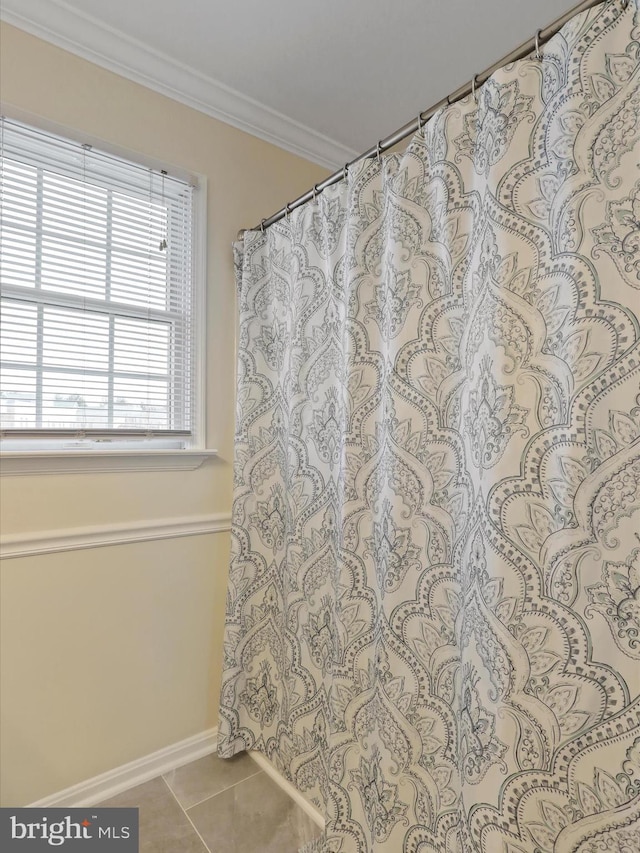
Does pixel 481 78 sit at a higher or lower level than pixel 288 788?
higher

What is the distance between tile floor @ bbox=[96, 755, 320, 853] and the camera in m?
1.40

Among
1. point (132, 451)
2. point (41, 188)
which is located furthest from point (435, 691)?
point (41, 188)

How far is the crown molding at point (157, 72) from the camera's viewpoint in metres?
1.44

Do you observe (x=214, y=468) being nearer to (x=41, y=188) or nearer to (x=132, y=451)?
(x=132, y=451)

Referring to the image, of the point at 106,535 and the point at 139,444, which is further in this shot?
the point at 139,444

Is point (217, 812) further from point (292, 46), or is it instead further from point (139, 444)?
point (292, 46)

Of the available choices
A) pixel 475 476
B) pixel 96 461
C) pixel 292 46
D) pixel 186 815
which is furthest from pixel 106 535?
pixel 292 46

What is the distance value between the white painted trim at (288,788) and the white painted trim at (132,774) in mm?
187

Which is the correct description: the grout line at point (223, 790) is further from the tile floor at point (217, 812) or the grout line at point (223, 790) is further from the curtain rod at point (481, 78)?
the curtain rod at point (481, 78)

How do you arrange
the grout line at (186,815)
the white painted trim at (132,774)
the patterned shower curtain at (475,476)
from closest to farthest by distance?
the patterned shower curtain at (475,476) → the grout line at (186,815) → the white painted trim at (132,774)

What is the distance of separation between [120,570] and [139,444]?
17.0 inches

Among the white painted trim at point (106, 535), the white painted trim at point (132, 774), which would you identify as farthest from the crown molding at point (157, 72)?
the white painted trim at point (132, 774)

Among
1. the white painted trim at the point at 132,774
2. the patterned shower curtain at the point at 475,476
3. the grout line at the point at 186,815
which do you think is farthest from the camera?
the white painted trim at the point at 132,774

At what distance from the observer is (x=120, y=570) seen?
63.9 inches
